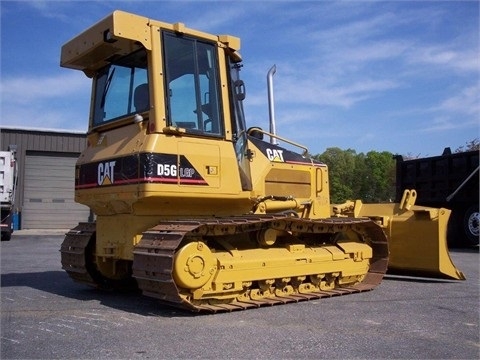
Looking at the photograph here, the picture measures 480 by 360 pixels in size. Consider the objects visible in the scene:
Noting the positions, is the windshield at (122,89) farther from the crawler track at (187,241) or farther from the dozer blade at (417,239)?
the dozer blade at (417,239)

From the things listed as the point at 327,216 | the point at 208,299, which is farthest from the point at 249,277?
the point at 327,216

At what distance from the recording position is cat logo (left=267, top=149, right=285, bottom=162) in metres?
7.89

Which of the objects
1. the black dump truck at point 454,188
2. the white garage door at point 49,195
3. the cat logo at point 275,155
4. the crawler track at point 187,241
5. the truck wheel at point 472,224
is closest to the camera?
the crawler track at point 187,241

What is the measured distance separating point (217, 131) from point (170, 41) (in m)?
1.21

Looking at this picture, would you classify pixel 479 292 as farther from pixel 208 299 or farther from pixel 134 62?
pixel 134 62

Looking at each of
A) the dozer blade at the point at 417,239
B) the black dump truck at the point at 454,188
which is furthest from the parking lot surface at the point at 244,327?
the black dump truck at the point at 454,188

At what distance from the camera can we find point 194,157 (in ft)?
21.6

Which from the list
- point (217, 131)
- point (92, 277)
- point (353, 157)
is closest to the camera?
point (217, 131)

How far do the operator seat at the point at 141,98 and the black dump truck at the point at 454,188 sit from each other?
1114 cm

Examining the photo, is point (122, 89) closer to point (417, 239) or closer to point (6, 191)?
point (417, 239)

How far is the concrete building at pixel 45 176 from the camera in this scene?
982 inches

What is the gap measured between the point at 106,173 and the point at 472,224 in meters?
11.7

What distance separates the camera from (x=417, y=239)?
8945 mm

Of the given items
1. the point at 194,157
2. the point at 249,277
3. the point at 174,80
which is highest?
the point at 174,80
